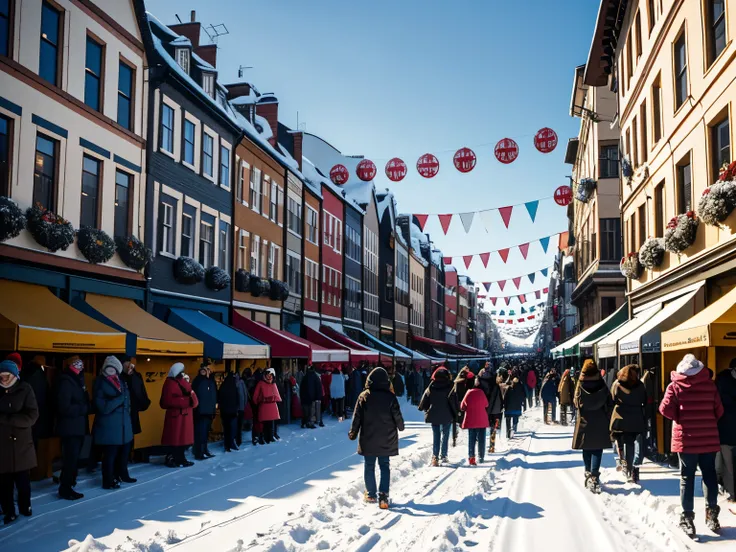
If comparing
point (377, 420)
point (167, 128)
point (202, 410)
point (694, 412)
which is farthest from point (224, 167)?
point (694, 412)

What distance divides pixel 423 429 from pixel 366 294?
27.4 metres

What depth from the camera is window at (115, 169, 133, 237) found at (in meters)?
18.3

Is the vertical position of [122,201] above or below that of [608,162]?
below

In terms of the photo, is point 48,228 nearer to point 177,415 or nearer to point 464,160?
point 177,415

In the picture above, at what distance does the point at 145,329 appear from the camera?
1631 cm

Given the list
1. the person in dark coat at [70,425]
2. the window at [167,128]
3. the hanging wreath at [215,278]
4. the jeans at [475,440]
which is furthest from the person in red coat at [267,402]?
the window at [167,128]

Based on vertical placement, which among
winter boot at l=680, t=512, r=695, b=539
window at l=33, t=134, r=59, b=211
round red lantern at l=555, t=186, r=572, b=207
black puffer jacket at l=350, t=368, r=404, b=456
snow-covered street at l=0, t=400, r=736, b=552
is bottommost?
snow-covered street at l=0, t=400, r=736, b=552

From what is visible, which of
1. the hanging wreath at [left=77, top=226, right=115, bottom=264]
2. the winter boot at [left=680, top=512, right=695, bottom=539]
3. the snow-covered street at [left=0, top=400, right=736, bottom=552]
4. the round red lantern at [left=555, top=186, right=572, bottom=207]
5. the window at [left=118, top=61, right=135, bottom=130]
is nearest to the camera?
the snow-covered street at [left=0, top=400, right=736, bottom=552]

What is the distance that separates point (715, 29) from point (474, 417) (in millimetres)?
8533

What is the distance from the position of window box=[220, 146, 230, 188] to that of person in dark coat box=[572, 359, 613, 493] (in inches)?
669

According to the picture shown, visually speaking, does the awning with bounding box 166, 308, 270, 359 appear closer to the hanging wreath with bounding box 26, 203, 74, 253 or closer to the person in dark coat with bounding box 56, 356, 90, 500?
the hanging wreath with bounding box 26, 203, 74, 253

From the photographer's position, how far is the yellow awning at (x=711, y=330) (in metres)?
10.4

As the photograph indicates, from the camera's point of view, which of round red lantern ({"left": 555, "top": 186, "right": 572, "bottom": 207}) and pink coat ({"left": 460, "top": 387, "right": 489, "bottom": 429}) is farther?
round red lantern ({"left": 555, "top": 186, "right": 572, "bottom": 207})

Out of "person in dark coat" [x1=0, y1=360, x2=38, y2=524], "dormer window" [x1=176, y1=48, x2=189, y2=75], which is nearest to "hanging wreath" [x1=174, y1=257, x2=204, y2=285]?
"dormer window" [x1=176, y1=48, x2=189, y2=75]
